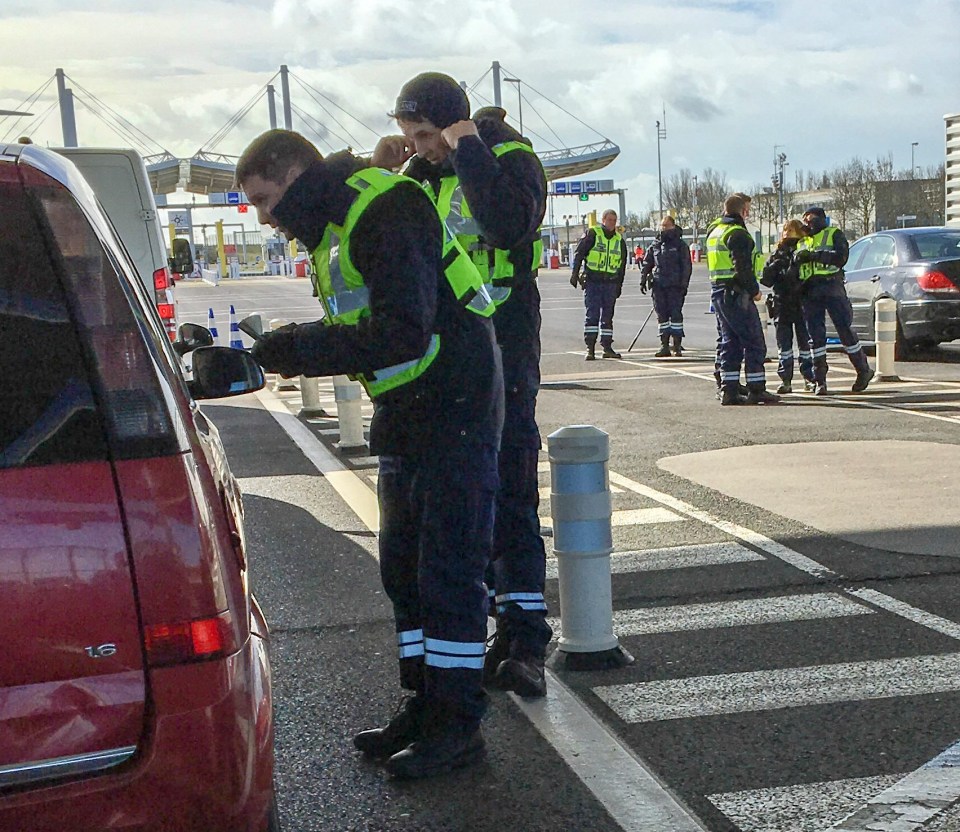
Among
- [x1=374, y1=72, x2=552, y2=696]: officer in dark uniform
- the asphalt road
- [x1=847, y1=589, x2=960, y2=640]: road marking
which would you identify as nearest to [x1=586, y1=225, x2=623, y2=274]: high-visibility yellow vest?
the asphalt road

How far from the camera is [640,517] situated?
25.5 feet

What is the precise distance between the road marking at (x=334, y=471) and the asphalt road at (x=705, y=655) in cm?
5

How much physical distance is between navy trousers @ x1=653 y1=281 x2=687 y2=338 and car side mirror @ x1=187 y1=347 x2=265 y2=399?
15.2 meters

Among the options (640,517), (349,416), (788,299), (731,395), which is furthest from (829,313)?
(640,517)

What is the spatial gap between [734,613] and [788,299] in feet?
27.1

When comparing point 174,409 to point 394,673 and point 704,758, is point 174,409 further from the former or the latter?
point 394,673

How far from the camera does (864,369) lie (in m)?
13.0

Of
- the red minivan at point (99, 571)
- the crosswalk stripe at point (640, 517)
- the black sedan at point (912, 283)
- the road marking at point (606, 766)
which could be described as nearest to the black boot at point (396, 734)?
the road marking at point (606, 766)

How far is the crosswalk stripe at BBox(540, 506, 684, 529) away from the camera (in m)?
7.64

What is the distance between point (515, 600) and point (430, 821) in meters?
1.27

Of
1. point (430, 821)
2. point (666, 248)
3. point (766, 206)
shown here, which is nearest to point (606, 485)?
point (430, 821)

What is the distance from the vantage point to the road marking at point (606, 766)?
362 centimetres

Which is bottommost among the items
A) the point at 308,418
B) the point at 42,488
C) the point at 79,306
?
the point at 308,418

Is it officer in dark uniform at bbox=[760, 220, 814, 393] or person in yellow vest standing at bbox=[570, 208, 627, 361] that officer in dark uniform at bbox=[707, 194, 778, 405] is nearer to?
officer in dark uniform at bbox=[760, 220, 814, 393]
